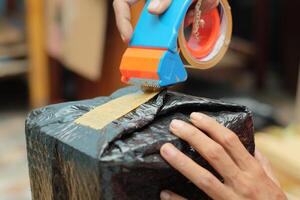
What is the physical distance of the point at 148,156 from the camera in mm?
616

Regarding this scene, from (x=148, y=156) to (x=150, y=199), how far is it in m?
0.06

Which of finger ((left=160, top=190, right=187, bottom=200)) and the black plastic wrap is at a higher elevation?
the black plastic wrap

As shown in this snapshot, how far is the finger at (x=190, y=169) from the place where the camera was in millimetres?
617

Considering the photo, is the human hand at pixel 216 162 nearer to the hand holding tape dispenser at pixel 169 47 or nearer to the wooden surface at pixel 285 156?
the hand holding tape dispenser at pixel 169 47

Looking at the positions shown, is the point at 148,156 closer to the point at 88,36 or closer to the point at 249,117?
the point at 249,117

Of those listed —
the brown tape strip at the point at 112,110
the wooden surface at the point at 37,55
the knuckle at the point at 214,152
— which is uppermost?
the brown tape strip at the point at 112,110

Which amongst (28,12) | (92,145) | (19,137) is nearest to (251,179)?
(92,145)

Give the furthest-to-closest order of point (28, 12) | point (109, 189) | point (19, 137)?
point (28, 12) < point (19, 137) < point (109, 189)

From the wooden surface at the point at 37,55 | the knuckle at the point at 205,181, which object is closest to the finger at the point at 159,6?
the knuckle at the point at 205,181

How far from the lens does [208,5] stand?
0.76 meters

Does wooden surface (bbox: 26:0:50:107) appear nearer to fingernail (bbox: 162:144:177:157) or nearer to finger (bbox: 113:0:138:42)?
finger (bbox: 113:0:138:42)

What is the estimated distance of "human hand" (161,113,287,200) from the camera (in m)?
0.62

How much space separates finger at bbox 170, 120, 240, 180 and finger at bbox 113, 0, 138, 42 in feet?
0.63

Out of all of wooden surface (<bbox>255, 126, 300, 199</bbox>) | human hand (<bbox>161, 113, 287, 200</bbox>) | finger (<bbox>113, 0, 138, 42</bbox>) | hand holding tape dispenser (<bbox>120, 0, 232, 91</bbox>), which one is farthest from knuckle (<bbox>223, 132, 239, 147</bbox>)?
wooden surface (<bbox>255, 126, 300, 199</bbox>)
